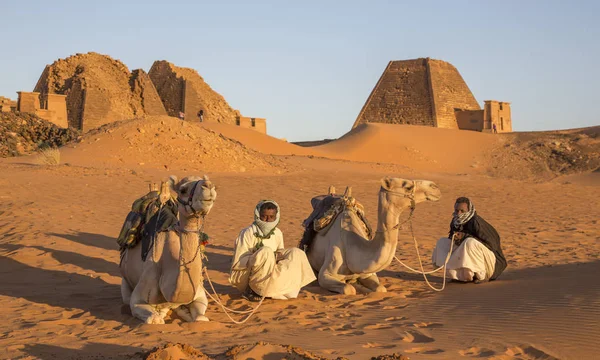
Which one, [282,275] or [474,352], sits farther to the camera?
[282,275]

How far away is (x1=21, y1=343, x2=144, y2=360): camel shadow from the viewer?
4961 millimetres

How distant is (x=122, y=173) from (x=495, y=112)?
143 ft

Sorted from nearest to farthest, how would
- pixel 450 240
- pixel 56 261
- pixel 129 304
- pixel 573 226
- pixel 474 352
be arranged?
pixel 474 352, pixel 129 304, pixel 450 240, pixel 56 261, pixel 573 226

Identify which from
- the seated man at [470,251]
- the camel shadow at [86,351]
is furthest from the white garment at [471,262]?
the camel shadow at [86,351]

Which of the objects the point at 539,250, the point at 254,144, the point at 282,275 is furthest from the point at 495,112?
the point at 282,275

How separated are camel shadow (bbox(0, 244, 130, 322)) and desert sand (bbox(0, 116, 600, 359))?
3cm

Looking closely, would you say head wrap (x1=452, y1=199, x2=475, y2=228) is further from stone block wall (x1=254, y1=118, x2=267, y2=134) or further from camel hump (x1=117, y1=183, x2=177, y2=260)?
stone block wall (x1=254, y1=118, x2=267, y2=134)

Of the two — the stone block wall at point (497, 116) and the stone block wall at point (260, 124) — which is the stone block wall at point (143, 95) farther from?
the stone block wall at point (497, 116)

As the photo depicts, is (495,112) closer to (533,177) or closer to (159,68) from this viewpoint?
(533,177)

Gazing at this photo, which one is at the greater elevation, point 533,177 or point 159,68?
point 159,68

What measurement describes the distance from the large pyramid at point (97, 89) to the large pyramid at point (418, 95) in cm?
2331

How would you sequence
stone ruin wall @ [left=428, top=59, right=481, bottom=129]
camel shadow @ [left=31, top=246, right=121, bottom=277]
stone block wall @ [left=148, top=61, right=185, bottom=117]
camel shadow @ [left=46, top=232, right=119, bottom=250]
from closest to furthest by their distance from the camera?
1. camel shadow @ [left=31, top=246, right=121, bottom=277]
2. camel shadow @ [left=46, top=232, right=119, bottom=250]
3. stone block wall @ [left=148, top=61, right=185, bottom=117]
4. stone ruin wall @ [left=428, top=59, right=481, bottom=129]

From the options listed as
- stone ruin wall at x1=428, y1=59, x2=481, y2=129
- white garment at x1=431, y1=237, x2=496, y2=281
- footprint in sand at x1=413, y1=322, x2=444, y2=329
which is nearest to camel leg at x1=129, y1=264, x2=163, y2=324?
footprint in sand at x1=413, y1=322, x2=444, y2=329

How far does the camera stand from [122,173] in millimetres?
19875
